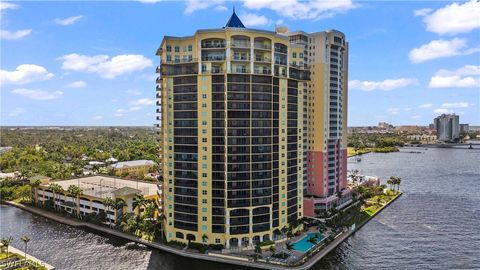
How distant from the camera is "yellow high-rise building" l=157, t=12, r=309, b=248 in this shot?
8138 centimetres

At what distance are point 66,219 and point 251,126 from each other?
215ft

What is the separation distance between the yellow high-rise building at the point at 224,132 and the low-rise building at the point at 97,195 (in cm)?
2162

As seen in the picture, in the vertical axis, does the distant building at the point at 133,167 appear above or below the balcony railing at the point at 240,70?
below

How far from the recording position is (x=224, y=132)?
8144 centimetres

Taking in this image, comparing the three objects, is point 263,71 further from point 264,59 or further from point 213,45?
point 213,45

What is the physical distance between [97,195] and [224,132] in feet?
165

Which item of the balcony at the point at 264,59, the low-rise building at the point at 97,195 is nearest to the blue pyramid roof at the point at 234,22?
the balcony at the point at 264,59

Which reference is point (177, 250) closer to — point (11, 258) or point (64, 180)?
point (11, 258)

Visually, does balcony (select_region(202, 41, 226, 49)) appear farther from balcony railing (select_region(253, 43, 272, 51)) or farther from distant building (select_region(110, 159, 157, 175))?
distant building (select_region(110, 159, 157, 175))

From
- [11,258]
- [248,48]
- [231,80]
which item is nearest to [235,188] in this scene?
[231,80]

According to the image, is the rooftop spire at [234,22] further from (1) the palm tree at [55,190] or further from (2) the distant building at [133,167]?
(2) the distant building at [133,167]

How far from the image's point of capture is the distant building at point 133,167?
179m

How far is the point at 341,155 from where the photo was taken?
395 ft

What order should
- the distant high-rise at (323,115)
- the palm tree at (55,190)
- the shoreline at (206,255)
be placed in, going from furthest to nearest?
the palm tree at (55,190)
the distant high-rise at (323,115)
the shoreline at (206,255)
